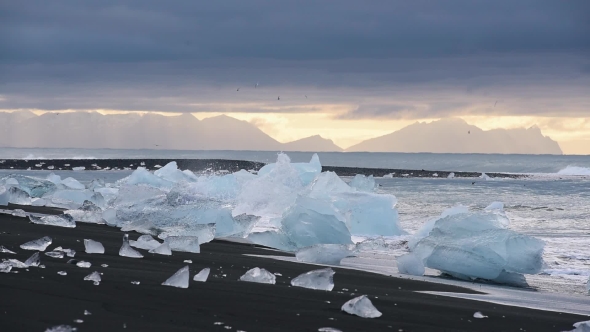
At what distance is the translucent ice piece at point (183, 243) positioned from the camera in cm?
696

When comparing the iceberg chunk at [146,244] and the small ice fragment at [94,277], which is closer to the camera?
the small ice fragment at [94,277]

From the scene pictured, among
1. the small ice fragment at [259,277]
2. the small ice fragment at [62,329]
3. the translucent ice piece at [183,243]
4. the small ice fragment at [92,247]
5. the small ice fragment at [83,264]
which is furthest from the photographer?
the translucent ice piece at [183,243]

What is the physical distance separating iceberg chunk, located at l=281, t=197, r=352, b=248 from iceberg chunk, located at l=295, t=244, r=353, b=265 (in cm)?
183

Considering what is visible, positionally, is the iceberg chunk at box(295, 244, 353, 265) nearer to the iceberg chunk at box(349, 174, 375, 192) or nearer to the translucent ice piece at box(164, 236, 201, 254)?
the translucent ice piece at box(164, 236, 201, 254)

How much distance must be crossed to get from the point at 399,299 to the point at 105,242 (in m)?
3.38

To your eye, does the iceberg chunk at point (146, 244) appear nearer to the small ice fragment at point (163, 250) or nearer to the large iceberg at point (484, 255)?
the small ice fragment at point (163, 250)

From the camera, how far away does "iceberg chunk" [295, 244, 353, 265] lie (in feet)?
24.3

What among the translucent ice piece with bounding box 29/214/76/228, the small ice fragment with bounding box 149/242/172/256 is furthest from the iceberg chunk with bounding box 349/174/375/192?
the small ice fragment with bounding box 149/242/172/256

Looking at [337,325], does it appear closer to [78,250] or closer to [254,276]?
[254,276]

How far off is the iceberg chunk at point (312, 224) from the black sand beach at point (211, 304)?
3.29 meters


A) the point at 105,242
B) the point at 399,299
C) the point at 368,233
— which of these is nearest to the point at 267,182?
the point at 368,233

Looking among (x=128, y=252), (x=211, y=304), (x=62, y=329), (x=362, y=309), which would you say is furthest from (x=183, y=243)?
(x=62, y=329)

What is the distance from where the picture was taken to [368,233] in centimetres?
1303

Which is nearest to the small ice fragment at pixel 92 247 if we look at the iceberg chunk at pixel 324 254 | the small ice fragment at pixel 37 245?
the small ice fragment at pixel 37 245
